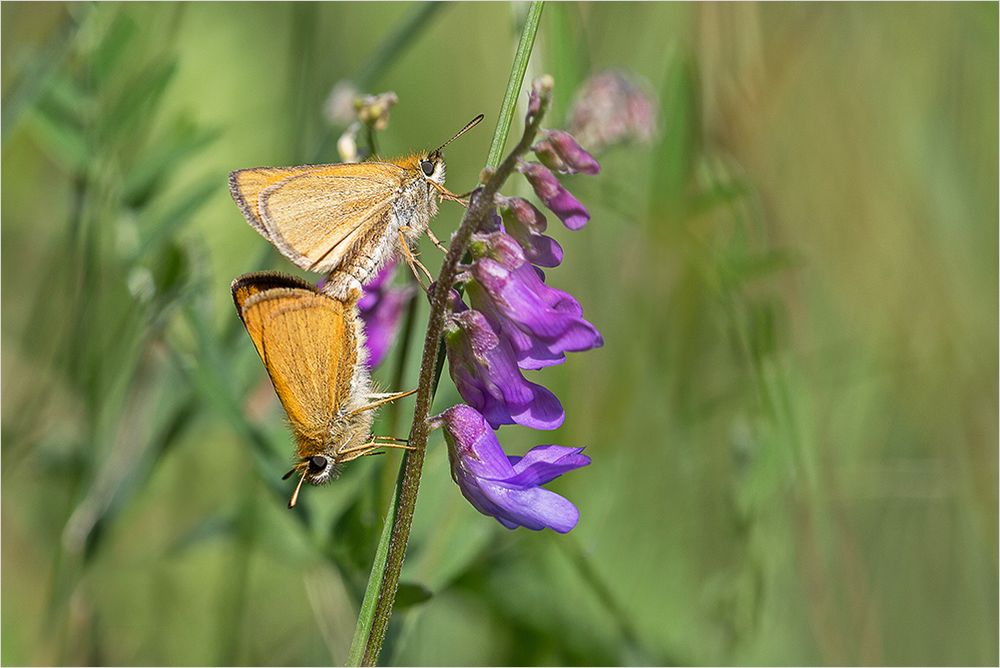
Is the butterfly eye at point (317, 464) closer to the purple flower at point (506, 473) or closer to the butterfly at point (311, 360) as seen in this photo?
the butterfly at point (311, 360)

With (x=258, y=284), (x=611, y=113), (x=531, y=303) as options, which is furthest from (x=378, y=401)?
(x=611, y=113)

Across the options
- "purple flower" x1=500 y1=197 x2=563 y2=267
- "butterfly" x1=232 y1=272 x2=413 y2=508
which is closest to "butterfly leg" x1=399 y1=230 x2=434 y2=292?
"butterfly" x1=232 y1=272 x2=413 y2=508

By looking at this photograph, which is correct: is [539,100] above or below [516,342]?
above

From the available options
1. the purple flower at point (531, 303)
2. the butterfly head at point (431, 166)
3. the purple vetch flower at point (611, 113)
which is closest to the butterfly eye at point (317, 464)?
the purple flower at point (531, 303)

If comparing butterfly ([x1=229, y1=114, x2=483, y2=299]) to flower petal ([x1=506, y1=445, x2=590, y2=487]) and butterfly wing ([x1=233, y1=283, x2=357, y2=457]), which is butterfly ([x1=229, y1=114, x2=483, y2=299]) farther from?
flower petal ([x1=506, y1=445, x2=590, y2=487])

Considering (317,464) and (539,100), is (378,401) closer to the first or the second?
(317,464)
